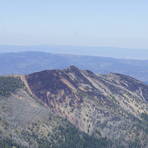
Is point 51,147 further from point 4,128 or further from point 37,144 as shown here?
point 4,128

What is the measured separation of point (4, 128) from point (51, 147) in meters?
27.5

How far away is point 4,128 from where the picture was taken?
199750mm

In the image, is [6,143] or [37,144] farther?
[37,144]

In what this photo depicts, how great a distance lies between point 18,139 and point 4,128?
11226mm

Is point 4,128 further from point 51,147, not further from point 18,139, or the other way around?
point 51,147

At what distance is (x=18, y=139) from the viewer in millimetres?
194250

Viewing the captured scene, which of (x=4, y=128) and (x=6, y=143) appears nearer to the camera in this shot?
(x=6, y=143)

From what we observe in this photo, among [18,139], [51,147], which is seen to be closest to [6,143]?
[18,139]

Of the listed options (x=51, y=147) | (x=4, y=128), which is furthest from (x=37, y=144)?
(x=4, y=128)

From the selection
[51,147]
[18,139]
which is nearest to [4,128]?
[18,139]

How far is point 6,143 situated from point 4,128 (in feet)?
65.4

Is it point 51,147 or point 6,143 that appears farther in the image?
point 51,147

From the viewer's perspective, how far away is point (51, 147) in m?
199

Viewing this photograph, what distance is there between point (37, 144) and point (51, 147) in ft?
25.5
